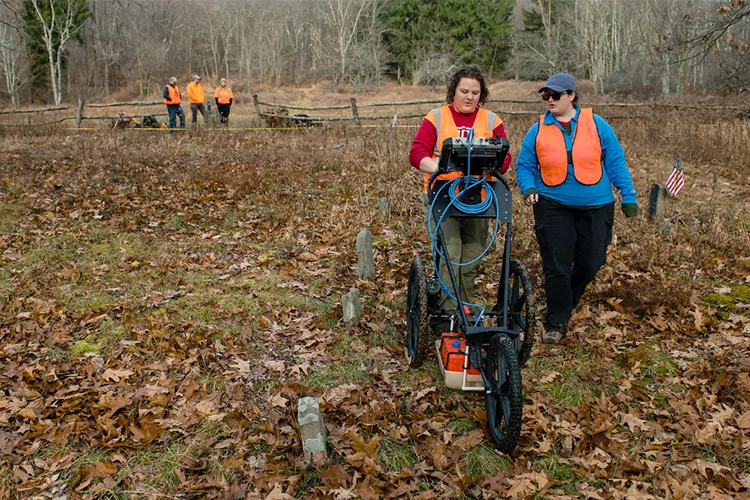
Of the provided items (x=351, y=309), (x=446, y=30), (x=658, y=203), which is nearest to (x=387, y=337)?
(x=351, y=309)

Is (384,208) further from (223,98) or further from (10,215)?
(223,98)

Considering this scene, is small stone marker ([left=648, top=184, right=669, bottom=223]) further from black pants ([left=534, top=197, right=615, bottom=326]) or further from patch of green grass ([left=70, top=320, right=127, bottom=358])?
patch of green grass ([left=70, top=320, right=127, bottom=358])

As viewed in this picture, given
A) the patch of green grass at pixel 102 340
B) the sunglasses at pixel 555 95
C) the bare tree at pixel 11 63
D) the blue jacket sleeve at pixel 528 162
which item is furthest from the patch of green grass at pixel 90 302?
the bare tree at pixel 11 63

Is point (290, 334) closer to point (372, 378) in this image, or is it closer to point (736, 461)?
point (372, 378)

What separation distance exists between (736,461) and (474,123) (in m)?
2.93

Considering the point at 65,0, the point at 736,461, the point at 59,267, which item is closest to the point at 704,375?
the point at 736,461

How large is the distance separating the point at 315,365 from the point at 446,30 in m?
57.1

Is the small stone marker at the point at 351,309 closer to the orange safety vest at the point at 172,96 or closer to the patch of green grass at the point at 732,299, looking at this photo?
Answer: the patch of green grass at the point at 732,299

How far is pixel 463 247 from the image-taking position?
4.77 metres

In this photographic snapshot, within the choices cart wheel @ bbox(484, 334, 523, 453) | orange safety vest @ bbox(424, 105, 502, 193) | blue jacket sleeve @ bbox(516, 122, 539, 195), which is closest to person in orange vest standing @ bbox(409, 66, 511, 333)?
orange safety vest @ bbox(424, 105, 502, 193)

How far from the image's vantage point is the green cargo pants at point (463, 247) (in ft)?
14.9

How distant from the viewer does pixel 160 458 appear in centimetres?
372

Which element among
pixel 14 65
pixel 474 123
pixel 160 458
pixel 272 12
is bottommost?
pixel 160 458

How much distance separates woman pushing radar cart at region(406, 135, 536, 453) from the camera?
3516 millimetres
